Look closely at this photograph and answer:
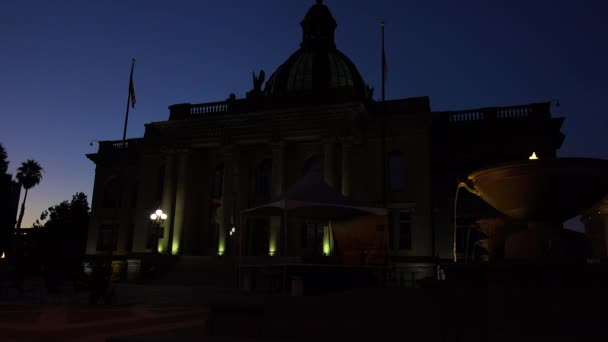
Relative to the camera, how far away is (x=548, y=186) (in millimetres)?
7945

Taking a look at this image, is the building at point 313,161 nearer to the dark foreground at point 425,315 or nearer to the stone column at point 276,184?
the stone column at point 276,184

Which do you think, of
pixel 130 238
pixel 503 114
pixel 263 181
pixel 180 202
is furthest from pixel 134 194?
pixel 503 114

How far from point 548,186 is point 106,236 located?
34591 mm

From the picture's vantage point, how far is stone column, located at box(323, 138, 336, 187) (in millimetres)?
28594

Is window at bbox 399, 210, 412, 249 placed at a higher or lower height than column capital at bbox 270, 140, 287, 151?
lower

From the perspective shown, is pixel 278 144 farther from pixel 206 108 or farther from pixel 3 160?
pixel 3 160

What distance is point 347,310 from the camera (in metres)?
6.37

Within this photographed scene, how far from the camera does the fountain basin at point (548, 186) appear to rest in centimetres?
771

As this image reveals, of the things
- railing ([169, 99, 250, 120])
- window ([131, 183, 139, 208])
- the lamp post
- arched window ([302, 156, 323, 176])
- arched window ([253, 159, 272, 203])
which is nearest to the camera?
the lamp post

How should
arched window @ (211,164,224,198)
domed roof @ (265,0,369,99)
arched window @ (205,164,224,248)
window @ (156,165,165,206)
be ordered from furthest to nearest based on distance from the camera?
1. domed roof @ (265,0,369,99)
2. window @ (156,165,165,206)
3. arched window @ (211,164,224,198)
4. arched window @ (205,164,224,248)

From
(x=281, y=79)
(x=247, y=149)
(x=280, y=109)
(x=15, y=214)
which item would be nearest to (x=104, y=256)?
(x=247, y=149)

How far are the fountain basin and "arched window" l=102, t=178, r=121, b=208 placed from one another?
33679 mm

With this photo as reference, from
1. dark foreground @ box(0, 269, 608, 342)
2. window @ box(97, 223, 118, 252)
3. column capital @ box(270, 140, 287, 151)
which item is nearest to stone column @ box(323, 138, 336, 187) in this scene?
column capital @ box(270, 140, 287, 151)

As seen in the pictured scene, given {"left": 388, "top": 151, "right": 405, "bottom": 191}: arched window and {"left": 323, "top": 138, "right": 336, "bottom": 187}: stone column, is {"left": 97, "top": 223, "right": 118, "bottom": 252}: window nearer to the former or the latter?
{"left": 323, "top": 138, "right": 336, "bottom": 187}: stone column
